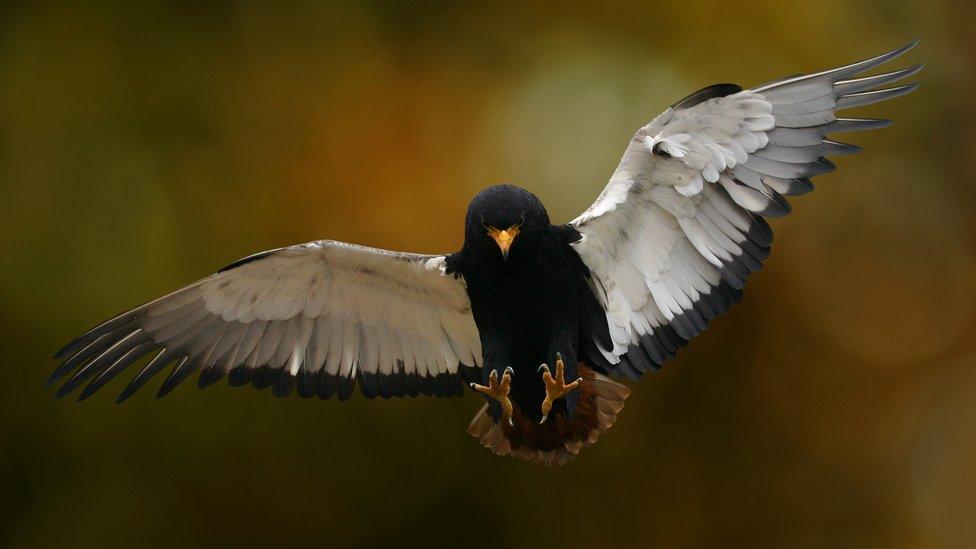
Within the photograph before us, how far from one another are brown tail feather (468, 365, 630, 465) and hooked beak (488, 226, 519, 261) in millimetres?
718

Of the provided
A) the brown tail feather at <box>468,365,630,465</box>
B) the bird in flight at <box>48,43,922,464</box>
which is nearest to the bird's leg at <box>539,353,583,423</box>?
the bird in flight at <box>48,43,922,464</box>

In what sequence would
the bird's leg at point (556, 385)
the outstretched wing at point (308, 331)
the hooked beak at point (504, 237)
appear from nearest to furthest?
the hooked beak at point (504, 237), the bird's leg at point (556, 385), the outstretched wing at point (308, 331)

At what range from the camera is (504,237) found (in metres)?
3.54

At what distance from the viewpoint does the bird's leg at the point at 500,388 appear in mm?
3672

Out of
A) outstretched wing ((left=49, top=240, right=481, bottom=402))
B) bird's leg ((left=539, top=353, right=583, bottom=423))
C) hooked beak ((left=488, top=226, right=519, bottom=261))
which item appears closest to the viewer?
hooked beak ((left=488, top=226, right=519, bottom=261))

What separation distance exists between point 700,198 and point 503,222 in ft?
2.50

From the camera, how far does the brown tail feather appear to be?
157 inches

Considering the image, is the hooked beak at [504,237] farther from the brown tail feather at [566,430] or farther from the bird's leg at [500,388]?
the brown tail feather at [566,430]

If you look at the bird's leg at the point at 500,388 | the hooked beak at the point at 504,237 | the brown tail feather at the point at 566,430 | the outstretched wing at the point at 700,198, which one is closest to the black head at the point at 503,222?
the hooked beak at the point at 504,237

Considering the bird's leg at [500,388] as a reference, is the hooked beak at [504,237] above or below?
above

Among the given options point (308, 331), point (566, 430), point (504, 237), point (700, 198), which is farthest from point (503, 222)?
point (308, 331)

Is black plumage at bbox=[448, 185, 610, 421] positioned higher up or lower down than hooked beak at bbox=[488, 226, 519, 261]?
lower down

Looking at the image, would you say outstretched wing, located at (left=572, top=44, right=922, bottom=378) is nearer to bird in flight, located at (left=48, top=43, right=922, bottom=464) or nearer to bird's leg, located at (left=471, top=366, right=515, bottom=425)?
bird in flight, located at (left=48, top=43, right=922, bottom=464)

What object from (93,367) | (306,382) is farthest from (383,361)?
(93,367)
